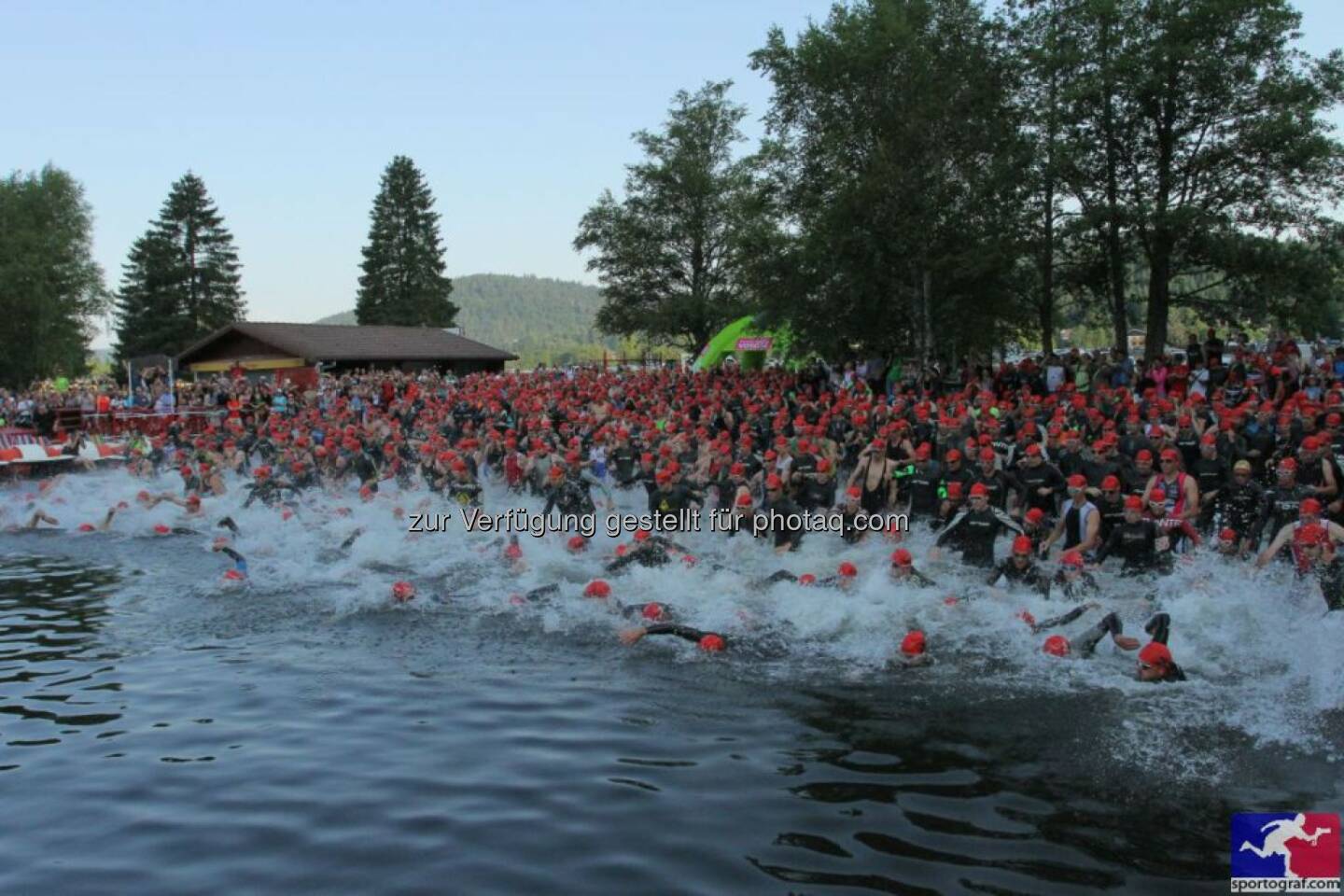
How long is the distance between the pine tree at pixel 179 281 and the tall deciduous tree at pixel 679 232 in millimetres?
28855

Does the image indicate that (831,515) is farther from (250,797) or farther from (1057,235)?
(1057,235)

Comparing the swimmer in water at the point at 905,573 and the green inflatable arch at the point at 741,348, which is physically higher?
the green inflatable arch at the point at 741,348

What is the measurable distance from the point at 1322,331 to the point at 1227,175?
3733 mm

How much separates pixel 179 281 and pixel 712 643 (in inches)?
2513

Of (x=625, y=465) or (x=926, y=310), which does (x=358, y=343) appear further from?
(x=625, y=465)

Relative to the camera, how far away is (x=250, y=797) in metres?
7.16

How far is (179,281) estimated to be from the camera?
6475 centimetres

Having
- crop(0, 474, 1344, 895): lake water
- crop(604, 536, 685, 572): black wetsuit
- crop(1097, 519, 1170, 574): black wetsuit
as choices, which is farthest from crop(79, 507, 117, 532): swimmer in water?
crop(1097, 519, 1170, 574): black wetsuit

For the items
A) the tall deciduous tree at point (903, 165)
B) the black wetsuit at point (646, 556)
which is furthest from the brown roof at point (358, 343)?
the black wetsuit at point (646, 556)

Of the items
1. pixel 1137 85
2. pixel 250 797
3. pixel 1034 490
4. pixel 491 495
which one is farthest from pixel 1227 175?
pixel 250 797

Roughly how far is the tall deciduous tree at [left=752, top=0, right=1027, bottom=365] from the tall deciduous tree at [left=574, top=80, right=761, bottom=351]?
2377 cm

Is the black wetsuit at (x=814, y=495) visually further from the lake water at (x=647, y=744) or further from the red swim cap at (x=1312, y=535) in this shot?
the red swim cap at (x=1312, y=535)

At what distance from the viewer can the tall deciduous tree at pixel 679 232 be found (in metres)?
47.9

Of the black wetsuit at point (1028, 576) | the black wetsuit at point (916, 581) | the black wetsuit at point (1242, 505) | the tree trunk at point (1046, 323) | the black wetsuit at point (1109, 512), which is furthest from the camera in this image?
the tree trunk at point (1046, 323)
